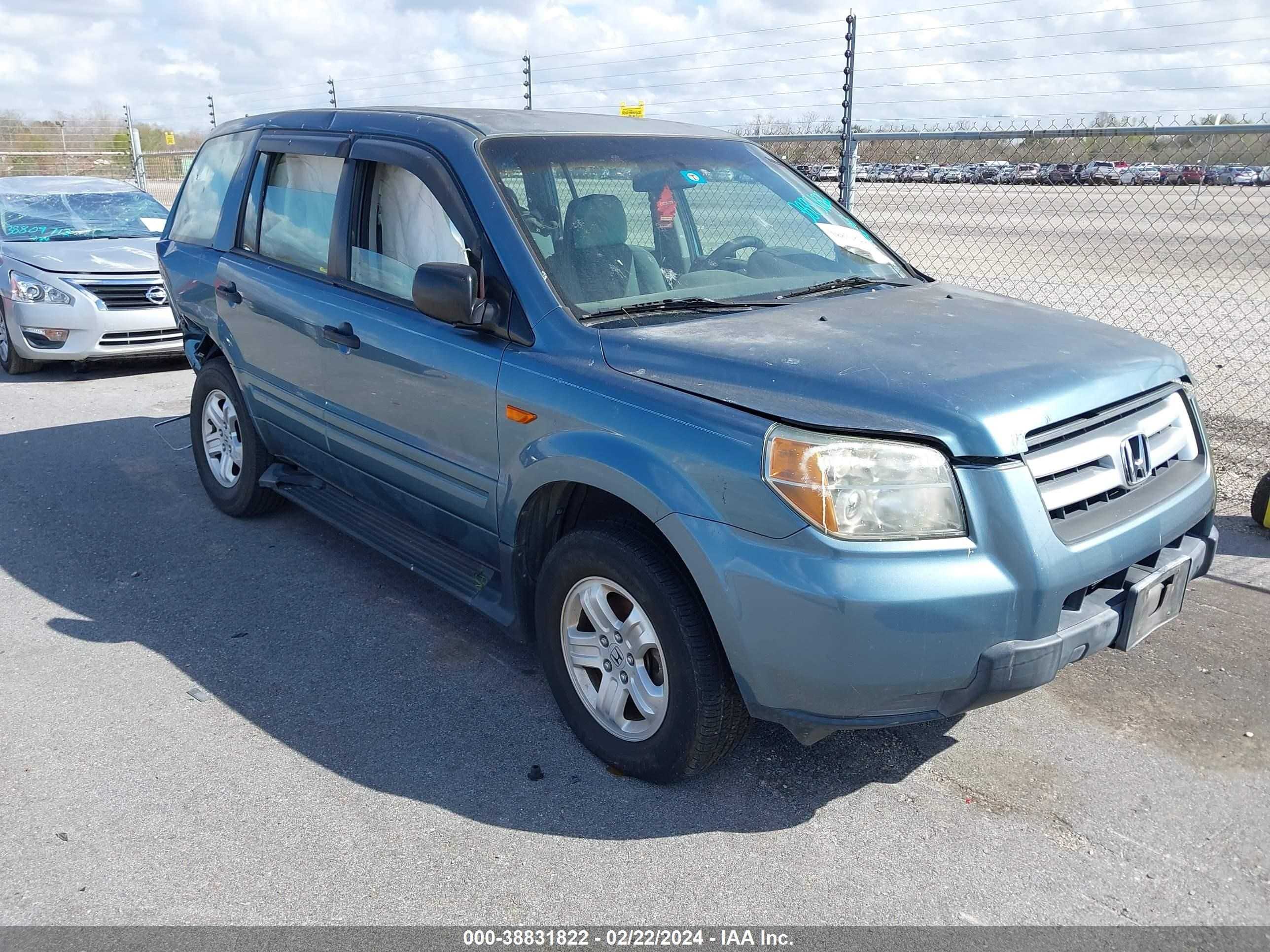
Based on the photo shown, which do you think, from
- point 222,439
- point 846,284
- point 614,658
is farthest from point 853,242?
point 222,439

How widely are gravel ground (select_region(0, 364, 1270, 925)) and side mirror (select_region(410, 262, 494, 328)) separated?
1.37 meters

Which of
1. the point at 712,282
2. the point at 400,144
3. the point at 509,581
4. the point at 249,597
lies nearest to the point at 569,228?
the point at 712,282

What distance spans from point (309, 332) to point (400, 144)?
91 cm

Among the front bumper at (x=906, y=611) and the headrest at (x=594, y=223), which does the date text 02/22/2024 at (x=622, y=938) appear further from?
the headrest at (x=594, y=223)

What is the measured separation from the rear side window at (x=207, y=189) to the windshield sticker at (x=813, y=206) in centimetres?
276

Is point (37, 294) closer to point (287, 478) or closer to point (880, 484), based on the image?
point (287, 478)

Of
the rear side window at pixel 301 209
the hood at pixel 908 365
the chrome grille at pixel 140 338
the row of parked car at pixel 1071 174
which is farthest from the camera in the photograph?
the chrome grille at pixel 140 338

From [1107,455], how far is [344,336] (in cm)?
280

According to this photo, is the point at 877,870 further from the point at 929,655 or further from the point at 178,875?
the point at 178,875

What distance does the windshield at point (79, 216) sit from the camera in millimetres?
9391

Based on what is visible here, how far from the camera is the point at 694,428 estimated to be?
2.78 m

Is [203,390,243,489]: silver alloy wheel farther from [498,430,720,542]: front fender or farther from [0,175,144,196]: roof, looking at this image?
[0,175,144,196]: roof

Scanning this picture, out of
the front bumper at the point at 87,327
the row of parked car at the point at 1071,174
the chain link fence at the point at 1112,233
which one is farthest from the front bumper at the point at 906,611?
the front bumper at the point at 87,327

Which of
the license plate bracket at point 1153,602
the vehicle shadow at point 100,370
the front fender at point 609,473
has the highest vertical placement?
the front fender at point 609,473
